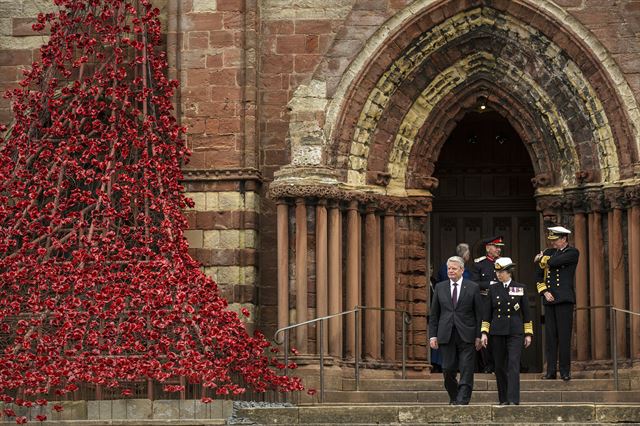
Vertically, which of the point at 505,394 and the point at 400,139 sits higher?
the point at 400,139

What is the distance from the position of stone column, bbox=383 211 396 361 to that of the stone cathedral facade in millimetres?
21

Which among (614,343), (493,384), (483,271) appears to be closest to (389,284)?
(483,271)

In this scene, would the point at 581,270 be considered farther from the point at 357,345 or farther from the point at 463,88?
the point at 357,345

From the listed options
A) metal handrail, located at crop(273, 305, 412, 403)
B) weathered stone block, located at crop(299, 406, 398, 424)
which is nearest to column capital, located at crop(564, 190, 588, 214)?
metal handrail, located at crop(273, 305, 412, 403)

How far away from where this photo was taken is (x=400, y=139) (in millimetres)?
28969

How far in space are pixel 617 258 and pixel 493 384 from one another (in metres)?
2.61

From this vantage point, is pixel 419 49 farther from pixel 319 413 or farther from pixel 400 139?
pixel 319 413

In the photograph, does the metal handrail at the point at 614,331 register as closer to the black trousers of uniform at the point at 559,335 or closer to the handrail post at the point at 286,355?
the black trousers of uniform at the point at 559,335

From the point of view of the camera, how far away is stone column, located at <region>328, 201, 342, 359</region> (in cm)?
2766

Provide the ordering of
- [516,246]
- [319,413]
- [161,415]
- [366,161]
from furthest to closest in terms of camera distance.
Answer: [516,246]
[366,161]
[161,415]
[319,413]

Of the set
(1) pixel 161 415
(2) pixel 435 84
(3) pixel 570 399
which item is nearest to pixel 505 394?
(3) pixel 570 399

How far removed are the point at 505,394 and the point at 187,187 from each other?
6470 mm

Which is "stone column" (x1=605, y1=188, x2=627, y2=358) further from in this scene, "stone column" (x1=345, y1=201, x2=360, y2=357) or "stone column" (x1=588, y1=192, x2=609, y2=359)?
"stone column" (x1=345, y1=201, x2=360, y2=357)

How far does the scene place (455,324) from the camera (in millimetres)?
23766
